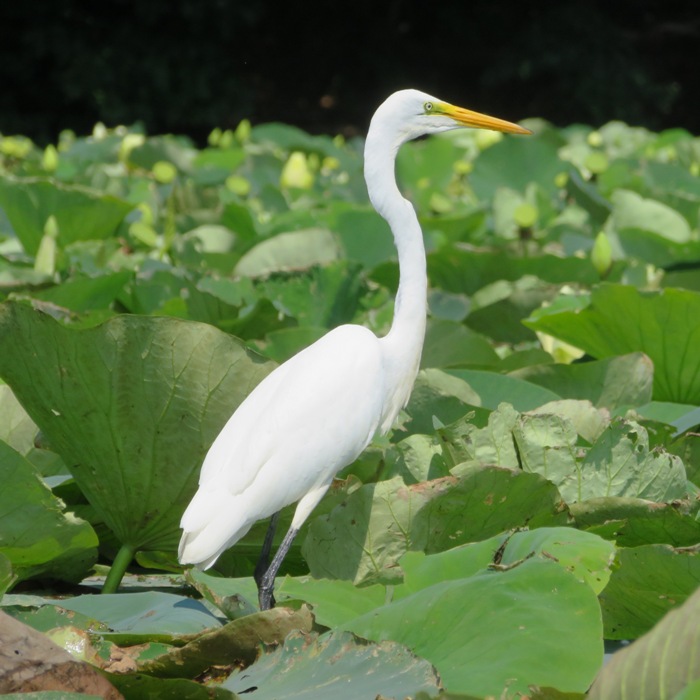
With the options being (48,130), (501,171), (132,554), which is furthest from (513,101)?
(132,554)

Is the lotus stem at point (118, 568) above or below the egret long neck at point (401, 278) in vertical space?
below

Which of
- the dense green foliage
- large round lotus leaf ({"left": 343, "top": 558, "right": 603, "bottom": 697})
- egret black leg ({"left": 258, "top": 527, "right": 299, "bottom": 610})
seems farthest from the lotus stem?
large round lotus leaf ({"left": 343, "top": 558, "right": 603, "bottom": 697})

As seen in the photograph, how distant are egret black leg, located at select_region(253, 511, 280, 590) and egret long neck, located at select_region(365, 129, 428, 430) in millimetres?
216

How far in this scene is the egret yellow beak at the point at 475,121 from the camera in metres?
1.80

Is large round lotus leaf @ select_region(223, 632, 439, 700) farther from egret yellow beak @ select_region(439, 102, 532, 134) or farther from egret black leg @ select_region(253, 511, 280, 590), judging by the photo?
egret yellow beak @ select_region(439, 102, 532, 134)

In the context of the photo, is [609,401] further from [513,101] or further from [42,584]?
[513,101]

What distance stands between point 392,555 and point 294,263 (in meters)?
1.05

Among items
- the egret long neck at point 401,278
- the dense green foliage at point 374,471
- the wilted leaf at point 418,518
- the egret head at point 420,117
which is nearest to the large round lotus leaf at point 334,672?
the dense green foliage at point 374,471

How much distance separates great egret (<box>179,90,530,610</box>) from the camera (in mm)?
1428

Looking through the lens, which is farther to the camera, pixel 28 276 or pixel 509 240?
pixel 509 240

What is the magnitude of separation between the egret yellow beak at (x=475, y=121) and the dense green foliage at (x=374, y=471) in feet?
0.90

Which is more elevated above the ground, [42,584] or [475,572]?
[475,572]

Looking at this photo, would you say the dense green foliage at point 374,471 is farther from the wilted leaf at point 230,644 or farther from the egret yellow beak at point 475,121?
the egret yellow beak at point 475,121

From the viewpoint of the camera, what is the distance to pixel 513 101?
12117 millimetres
